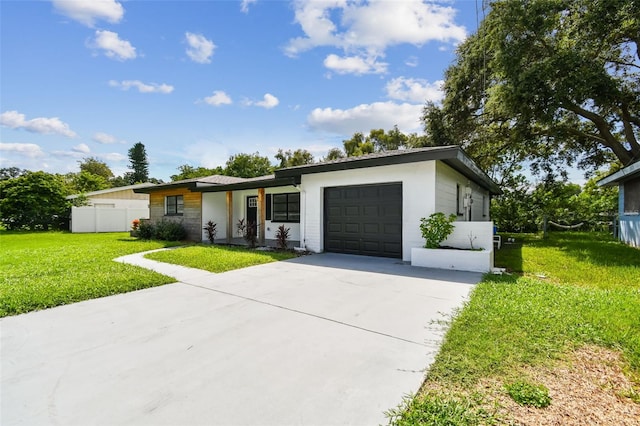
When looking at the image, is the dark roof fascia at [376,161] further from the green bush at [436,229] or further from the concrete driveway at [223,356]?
the concrete driveway at [223,356]

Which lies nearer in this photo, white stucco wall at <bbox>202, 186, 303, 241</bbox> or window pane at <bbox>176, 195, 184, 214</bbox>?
white stucco wall at <bbox>202, 186, 303, 241</bbox>

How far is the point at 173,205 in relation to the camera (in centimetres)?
1518

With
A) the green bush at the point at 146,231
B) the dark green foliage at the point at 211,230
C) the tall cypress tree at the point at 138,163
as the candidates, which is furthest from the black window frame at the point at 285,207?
the tall cypress tree at the point at 138,163

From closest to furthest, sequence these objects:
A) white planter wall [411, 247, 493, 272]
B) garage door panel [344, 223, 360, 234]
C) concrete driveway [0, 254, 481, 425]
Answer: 1. concrete driveway [0, 254, 481, 425]
2. white planter wall [411, 247, 493, 272]
3. garage door panel [344, 223, 360, 234]

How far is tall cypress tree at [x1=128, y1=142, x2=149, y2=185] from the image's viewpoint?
5091 cm

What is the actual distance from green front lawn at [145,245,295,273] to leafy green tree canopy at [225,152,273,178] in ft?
78.8

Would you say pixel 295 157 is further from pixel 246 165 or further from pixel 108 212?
pixel 108 212

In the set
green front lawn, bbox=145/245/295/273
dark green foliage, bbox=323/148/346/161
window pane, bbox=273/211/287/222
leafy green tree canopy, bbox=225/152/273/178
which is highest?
dark green foliage, bbox=323/148/346/161

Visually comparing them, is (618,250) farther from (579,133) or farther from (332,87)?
(332,87)

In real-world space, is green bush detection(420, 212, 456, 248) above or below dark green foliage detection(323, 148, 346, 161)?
below

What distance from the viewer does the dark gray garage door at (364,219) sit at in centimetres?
839

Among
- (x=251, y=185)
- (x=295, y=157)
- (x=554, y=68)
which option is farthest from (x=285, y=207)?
(x=295, y=157)

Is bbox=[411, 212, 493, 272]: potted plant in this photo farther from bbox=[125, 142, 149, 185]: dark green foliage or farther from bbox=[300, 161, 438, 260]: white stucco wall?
bbox=[125, 142, 149, 185]: dark green foliage

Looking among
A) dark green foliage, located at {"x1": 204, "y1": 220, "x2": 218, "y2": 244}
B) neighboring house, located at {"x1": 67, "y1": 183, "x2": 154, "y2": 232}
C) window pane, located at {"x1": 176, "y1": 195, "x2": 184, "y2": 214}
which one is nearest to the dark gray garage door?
dark green foliage, located at {"x1": 204, "y1": 220, "x2": 218, "y2": 244}
